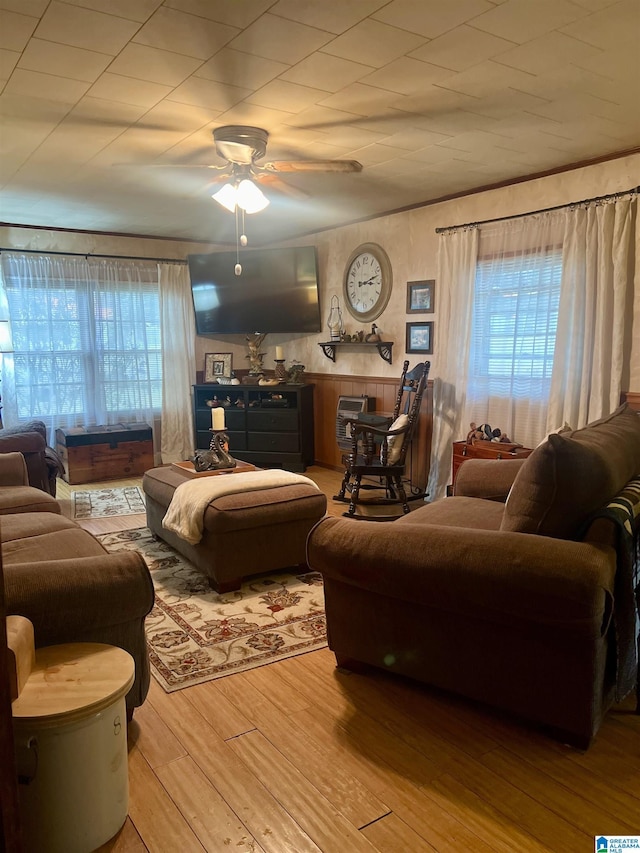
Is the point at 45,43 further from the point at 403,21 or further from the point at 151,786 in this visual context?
the point at 151,786

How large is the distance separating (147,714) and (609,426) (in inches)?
84.9

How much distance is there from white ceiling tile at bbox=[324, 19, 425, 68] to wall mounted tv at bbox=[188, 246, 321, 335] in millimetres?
3778

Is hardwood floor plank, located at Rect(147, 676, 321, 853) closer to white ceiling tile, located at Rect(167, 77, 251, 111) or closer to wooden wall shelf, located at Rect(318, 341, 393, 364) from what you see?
white ceiling tile, located at Rect(167, 77, 251, 111)

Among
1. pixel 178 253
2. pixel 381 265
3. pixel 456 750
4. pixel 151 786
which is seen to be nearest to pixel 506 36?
pixel 456 750

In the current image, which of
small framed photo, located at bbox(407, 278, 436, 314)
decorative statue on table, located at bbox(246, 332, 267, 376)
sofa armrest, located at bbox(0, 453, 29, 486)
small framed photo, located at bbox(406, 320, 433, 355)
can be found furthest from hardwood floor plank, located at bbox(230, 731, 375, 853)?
decorative statue on table, located at bbox(246, 332, 267, 376)

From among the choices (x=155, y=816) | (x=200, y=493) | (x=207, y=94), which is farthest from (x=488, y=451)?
(x=155, y=816)

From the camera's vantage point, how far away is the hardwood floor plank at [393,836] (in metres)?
1.58

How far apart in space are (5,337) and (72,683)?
5.13 m

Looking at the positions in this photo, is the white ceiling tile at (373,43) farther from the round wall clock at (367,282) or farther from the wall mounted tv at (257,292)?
the wall mounted tv at (257,292)

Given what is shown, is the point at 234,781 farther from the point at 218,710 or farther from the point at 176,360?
the point at 176,360

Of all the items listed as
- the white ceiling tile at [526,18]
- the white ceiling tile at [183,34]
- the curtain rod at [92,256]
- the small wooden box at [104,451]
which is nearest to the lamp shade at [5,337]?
the curtain rod at [92,256]

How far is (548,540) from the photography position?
6.28ft

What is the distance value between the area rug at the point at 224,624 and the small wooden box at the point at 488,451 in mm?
1533

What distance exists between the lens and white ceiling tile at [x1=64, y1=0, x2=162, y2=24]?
200 cm
